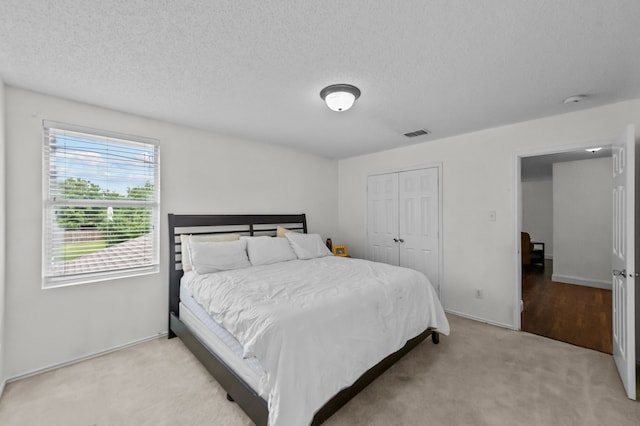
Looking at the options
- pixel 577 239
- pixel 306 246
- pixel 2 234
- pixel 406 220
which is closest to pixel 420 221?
pixel 406 220

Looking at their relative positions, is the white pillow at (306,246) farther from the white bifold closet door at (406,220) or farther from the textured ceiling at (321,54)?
the textured ceiling at (321,54)

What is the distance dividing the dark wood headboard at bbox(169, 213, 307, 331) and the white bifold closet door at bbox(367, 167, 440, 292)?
4.18 feet

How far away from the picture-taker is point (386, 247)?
4.60 metres

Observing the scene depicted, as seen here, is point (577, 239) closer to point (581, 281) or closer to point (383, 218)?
point (581, 281)

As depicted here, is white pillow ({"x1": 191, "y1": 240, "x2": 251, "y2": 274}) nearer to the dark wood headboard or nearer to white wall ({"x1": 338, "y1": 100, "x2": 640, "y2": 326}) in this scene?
the dark wood headboard

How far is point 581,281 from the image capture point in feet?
16.8

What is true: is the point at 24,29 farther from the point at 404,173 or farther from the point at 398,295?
the point at 404,173

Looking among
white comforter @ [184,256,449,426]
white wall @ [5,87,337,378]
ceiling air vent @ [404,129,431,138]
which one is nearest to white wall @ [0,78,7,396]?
white wall @ [5,87,337,378]

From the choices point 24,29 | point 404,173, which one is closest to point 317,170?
point 404,173

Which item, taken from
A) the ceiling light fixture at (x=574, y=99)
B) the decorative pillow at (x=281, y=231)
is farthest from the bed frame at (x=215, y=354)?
the ceiling light fixture at (x=574, y=99)

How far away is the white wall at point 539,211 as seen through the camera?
7.58 metres

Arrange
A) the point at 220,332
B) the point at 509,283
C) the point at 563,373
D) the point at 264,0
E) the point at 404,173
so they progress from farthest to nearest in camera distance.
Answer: the point at 404,173, the point at 509,283, the point at 563,373, the point at 220,332, the point at 264,0

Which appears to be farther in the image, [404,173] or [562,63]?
[404,173]

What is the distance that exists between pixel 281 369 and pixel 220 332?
2.54 feet
